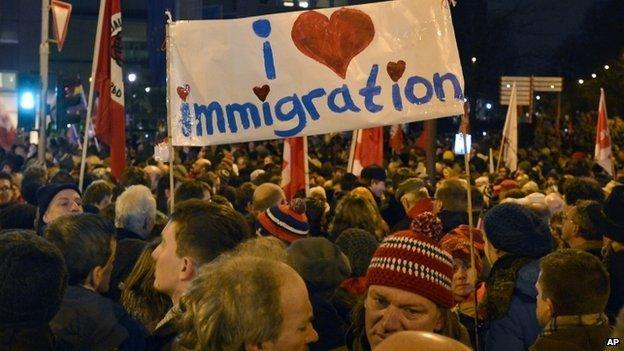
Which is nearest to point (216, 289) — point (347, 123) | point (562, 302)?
point (562, 302)

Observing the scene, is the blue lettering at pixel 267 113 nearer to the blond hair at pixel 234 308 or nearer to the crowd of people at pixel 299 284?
the crowd of people at pixel 299 284

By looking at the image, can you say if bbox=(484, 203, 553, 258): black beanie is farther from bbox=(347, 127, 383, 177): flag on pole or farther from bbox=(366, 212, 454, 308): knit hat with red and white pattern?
bbox=(347, 127, 383, 177): flag on pole

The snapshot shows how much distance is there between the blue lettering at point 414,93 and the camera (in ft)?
23.0

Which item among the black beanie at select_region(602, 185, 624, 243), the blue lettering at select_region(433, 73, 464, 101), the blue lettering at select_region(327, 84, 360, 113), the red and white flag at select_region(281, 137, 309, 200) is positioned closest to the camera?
the black beanie at select_region(602, 185, 624, 243)

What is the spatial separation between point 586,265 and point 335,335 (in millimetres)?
1164

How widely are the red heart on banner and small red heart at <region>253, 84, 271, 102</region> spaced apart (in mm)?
356

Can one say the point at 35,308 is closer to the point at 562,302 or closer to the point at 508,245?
the point at 562,302

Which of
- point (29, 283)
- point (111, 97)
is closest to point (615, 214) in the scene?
point (29, 283)

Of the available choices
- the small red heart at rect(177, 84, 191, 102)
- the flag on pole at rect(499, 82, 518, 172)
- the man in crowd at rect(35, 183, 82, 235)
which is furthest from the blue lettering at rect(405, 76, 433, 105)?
the flag on pole at rect(499, 82, 518, 172)

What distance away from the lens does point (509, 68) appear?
72000 millimetres

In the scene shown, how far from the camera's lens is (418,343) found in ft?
7.03

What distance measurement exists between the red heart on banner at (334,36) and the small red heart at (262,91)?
36 centimetres

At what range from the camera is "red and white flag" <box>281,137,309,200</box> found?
38.9 feet

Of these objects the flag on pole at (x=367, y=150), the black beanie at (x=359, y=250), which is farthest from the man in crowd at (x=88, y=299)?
the flag on pole at (x=367, y=150)
